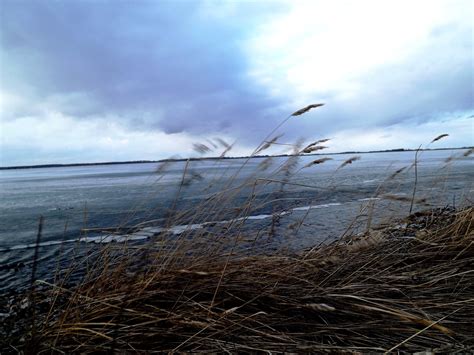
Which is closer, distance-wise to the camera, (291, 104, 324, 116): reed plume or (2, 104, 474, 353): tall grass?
(2, 104, 474, 353): tall grass

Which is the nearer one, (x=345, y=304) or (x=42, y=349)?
(x=42, y=349)

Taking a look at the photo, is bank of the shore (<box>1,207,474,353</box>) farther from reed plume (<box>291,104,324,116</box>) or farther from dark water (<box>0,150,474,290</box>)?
reed plume (<box>291,104,324,116</box>)

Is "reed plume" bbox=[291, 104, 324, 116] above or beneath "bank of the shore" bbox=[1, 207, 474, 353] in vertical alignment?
above

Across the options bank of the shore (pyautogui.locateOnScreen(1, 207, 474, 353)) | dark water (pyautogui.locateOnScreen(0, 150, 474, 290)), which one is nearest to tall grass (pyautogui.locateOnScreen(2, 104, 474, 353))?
bank of the shore (pyautogui.locateOnScreen(1, 207, 474, 353))

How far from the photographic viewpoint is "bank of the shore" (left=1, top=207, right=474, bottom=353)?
5.85ft

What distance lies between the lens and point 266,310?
215 cm

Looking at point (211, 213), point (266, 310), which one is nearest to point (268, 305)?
point (266, 310)

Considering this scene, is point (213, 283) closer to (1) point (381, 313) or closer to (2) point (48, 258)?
(1) point (381, 313)

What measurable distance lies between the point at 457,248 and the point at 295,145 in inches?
75.3

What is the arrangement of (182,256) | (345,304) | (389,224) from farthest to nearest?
(389,224), (182,256), (345,304)

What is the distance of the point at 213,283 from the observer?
2.27 m

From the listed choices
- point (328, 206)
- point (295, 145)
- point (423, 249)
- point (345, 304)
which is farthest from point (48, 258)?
point (328, 206)

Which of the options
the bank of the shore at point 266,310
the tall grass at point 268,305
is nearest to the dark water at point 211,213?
the tall grass at point 268,305

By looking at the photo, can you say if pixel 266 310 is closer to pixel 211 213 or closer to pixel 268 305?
pixel 268 305
